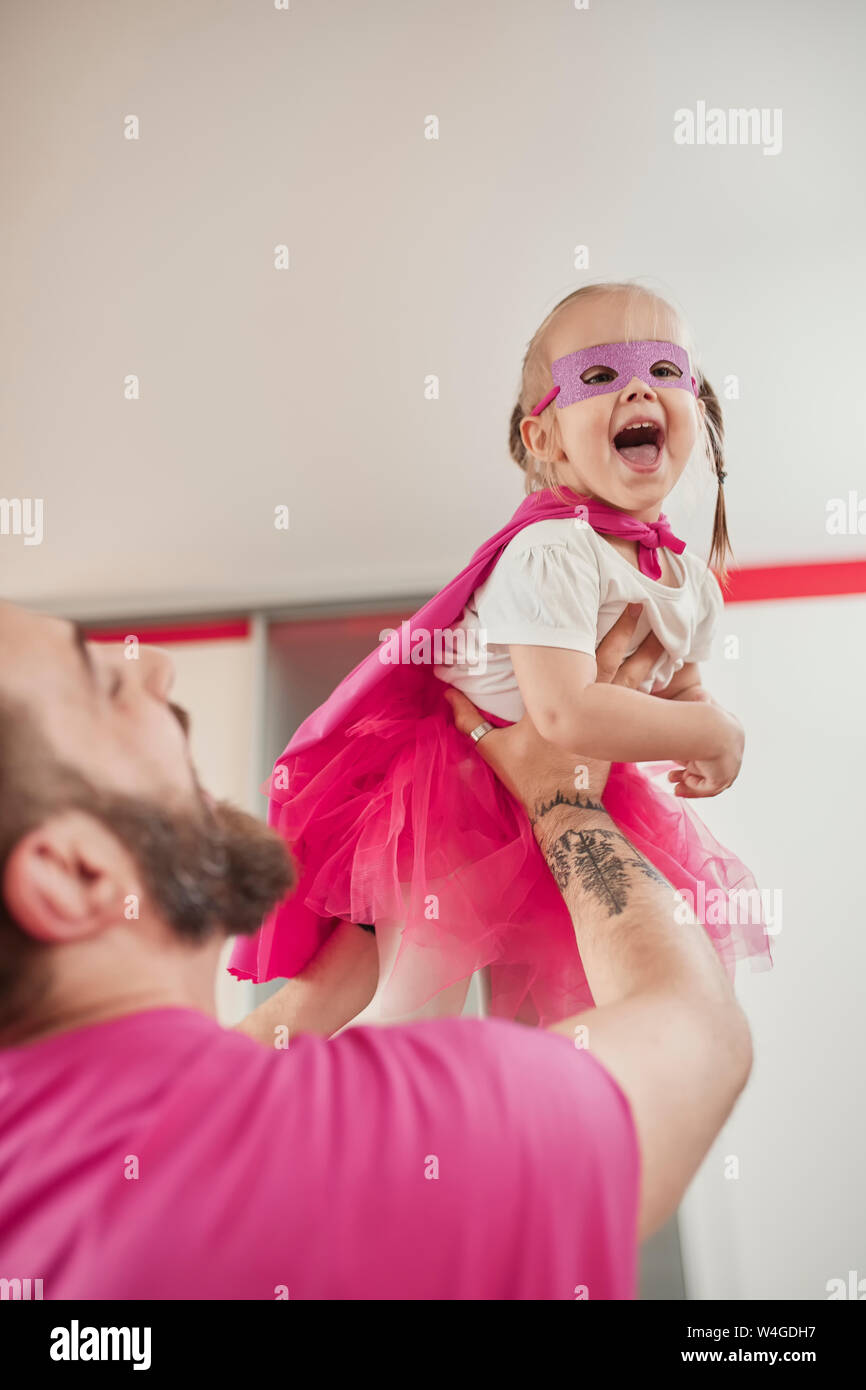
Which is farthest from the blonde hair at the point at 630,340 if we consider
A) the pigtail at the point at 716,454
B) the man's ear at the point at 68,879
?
the man's ear at the point at 68,879

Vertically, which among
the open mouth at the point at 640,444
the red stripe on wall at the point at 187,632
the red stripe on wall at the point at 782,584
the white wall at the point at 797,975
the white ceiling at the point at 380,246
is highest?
the white ceiling at the point at 380,246

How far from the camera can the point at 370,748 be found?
3.30 feet

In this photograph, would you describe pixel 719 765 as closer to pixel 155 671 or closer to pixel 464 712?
pixel 464 712

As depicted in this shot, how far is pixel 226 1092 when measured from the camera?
0.50 metres

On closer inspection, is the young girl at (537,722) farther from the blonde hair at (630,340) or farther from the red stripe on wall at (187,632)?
the red stripe on wall at (187,632)

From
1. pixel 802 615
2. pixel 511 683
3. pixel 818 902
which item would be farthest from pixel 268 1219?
pixel 802 615

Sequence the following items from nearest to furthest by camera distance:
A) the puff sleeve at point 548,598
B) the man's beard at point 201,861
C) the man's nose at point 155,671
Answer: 1. the man's beard at point 201,861
2. the man's nose at point 155,671
3. the puff sleeve at point 548,598

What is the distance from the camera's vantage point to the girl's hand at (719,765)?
2.85ft

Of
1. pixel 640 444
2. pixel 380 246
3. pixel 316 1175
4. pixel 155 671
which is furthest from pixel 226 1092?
pixel 380 246

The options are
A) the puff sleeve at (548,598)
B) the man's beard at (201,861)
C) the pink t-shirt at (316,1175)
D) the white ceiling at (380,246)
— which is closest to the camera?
the pink t-shirt at (316,1175)

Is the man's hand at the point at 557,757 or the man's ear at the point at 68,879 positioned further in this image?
the man's hand at the point at 557,757

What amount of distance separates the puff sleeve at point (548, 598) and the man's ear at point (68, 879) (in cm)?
39
